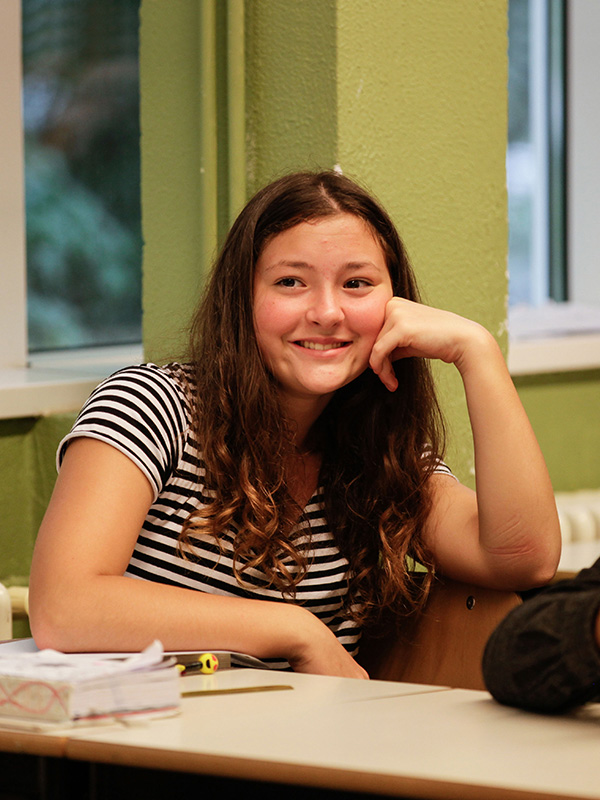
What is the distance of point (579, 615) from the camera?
44.4 inches

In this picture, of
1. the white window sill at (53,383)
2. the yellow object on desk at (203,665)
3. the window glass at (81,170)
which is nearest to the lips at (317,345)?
the yellow object on desk at (203,665)

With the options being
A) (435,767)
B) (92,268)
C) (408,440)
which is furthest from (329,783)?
(92,268)

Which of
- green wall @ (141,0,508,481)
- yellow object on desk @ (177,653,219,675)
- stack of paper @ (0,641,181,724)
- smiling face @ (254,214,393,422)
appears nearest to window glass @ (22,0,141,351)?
green wall @ (141,0,508,481)

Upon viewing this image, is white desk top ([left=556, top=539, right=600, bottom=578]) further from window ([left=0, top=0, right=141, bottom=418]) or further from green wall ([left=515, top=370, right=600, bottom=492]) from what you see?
window ([left=0, top=0, right=141, bottom=418])

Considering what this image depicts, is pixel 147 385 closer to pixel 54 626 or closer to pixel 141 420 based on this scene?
pixel 141 420

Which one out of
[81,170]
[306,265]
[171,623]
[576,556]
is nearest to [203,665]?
[171,623]

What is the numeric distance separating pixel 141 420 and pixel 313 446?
1.31 ft

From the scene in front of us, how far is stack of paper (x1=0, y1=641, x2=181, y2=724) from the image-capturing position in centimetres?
105

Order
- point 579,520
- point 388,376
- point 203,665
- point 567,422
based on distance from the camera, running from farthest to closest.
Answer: point 567,422 < point 579,520 < point 388,376 < point 203,665

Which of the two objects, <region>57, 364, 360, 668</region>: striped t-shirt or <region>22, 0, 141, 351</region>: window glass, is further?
<region>22, 0, 141, 351</region>: window glass

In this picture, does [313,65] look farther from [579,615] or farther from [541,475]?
[579,615]

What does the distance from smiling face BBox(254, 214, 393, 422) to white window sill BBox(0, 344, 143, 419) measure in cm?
72

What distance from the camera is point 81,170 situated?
2654 mm

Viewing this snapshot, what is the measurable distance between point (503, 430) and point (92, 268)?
4.34 ft
